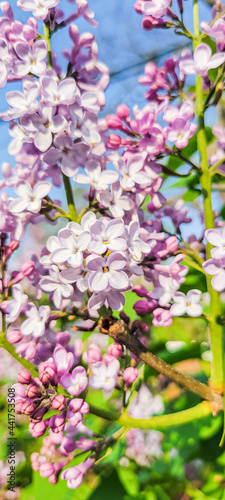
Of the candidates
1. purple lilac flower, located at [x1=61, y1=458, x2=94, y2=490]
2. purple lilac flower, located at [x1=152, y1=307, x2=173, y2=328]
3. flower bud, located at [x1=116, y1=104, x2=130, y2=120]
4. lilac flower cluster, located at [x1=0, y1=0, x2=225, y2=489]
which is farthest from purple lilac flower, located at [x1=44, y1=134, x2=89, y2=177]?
purple lilac flower, located at [x1=61, y1=458, x2=94, y2=490]

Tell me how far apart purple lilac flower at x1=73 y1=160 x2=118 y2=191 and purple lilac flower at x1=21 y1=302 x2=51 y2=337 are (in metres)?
0.16

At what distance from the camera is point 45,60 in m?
0.57

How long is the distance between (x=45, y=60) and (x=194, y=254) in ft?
1.00

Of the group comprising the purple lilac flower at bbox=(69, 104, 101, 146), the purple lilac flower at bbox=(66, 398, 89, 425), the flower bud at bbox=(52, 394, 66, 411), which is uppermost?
the purple lilac flower at bbox=(69, 104, 101, 146)

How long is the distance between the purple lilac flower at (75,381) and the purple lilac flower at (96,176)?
0.21m

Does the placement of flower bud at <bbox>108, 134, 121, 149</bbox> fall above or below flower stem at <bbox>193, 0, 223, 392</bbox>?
above

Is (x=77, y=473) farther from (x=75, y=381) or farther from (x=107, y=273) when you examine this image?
(x=107, y=273)

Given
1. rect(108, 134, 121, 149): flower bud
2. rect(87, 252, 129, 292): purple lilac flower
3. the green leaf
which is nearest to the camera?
rect(87, 252, 129, 292): purple lilac flower

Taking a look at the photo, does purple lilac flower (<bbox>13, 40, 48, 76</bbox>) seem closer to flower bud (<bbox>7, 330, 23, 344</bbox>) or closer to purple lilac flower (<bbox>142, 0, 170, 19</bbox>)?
purple lilac flower (<bbox>142, 0, 170, 19</bbox>)

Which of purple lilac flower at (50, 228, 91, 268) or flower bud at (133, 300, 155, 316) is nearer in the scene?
purple lilac flower at (50, 228, 91, 268)

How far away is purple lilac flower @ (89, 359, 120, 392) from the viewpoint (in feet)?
1.98

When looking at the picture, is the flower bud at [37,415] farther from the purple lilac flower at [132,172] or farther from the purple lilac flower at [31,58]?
the purple lilac flower at [31,58]

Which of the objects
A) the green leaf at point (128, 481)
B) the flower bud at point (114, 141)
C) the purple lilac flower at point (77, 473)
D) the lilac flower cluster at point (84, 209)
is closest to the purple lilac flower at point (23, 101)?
the lilac flower cluster at point (84, 209)

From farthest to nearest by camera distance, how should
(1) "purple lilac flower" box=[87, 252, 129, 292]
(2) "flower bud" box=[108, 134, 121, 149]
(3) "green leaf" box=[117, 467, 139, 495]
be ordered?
1. (3) "green leaf" box=[117, 467, 139, 495]
2. (2) "flower bud" box=[108, 134, 121, 149]
3. (1) "purple lilac flower" box=[87, 252, 129, 292]
